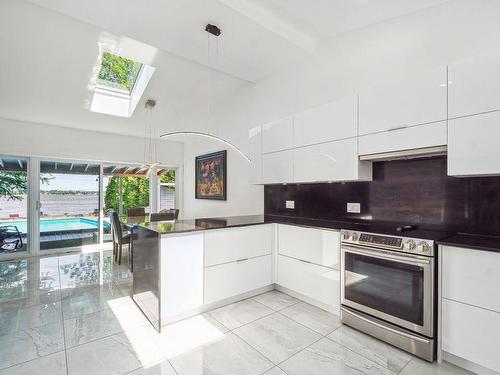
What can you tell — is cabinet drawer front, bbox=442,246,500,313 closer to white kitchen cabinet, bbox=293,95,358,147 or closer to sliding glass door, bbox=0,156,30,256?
white kitchen cabinet, bbox=293,95,358,147

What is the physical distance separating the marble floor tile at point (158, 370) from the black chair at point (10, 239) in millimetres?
4711

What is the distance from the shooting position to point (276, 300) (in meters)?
2.79

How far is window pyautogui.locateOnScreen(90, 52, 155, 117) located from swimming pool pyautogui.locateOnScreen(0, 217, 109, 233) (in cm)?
245

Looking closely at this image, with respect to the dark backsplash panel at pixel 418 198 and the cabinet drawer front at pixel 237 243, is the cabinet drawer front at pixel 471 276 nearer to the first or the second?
the dark backsplash panel at pixel 418 198

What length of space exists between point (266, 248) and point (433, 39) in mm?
2578

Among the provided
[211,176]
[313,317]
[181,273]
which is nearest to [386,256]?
[313,317]

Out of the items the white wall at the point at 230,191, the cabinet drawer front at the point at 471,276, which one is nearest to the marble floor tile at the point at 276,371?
the cabinet drawer front at the point at 471,276

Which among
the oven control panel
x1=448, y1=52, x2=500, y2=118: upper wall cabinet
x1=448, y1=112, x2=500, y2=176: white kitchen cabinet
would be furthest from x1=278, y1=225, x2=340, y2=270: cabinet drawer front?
x1=448, y1=52, x2=500, y2=118: upper wall cabinet

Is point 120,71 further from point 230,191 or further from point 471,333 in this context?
point 471,333

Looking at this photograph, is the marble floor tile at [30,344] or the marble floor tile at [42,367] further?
the marble floor tile at [30,344]

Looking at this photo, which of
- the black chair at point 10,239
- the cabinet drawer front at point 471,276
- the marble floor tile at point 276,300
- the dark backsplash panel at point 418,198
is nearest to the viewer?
the cabinet drawer front at point 471,276

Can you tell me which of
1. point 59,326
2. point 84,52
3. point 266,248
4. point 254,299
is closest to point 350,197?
point 266,248

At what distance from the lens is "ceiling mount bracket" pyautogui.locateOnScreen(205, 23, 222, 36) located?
2.49 meters

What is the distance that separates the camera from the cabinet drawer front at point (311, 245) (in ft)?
7.69
